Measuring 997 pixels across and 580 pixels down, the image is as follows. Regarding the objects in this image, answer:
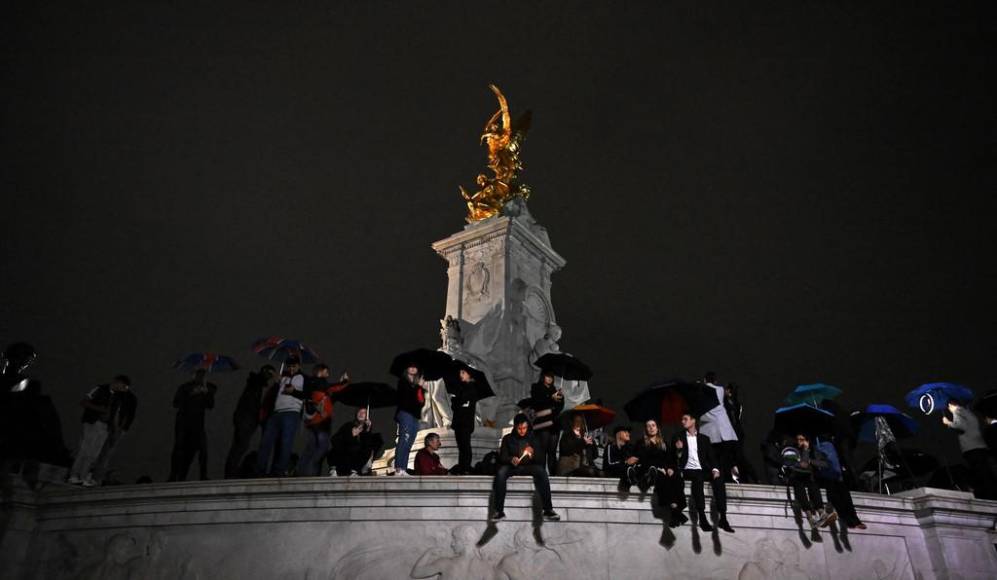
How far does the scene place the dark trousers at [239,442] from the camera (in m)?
10.2

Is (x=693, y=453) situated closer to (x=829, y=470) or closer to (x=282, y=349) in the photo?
(x=829, y=470)

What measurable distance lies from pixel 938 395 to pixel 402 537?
898 cm

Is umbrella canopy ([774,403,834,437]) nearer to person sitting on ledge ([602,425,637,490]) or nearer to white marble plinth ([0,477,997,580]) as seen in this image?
white marble plinth ([0,477,997,580])

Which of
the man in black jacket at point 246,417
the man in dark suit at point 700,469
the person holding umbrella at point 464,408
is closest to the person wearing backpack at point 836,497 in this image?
the man in dark suit at point 700,469

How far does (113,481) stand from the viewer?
40.1 ft

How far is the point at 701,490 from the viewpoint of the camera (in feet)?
28.4

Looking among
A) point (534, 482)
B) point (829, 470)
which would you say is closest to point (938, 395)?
point (829, 470)

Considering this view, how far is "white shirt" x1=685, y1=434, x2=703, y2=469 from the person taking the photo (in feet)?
28.8

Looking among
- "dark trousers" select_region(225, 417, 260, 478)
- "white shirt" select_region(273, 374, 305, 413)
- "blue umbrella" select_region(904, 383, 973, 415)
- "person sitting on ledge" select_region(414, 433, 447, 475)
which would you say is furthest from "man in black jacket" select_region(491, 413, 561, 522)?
"blue umbrella" select_region(904, 383, 973, 415)

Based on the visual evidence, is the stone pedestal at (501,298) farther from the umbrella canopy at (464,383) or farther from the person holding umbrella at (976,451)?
the person holding umbrella at (976,451)

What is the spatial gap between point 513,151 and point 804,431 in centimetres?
1745

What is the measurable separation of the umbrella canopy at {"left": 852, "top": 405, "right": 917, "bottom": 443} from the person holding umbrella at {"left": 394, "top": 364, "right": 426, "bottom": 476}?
6.89 m

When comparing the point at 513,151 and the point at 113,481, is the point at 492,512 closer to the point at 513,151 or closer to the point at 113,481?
the point at 113,481

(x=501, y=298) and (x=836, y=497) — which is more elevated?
(x=501, y=298)
